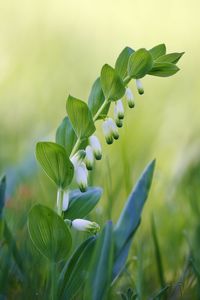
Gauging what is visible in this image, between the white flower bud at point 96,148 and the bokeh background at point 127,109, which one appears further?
the bokeh background at point 127,109

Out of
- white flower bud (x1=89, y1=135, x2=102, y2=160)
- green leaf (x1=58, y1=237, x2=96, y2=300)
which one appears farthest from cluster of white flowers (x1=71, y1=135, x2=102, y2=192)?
green leaf (x1=58, y1=237, x2=96, y2=300)

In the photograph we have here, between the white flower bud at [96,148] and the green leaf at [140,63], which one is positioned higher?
the green leaf at [140,63]

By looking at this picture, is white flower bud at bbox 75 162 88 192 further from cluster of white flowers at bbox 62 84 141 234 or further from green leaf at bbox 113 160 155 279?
green leaf at bbox 113 160 155 279

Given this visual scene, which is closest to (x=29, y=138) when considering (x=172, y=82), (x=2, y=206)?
(x=172, y=82)

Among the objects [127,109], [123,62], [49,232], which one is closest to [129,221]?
[49,232]

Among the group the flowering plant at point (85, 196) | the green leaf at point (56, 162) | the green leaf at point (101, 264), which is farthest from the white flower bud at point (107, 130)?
the green leaf at point (101, 264)

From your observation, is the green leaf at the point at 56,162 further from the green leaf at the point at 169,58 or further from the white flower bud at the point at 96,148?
the green leaf at the point at 169,58
